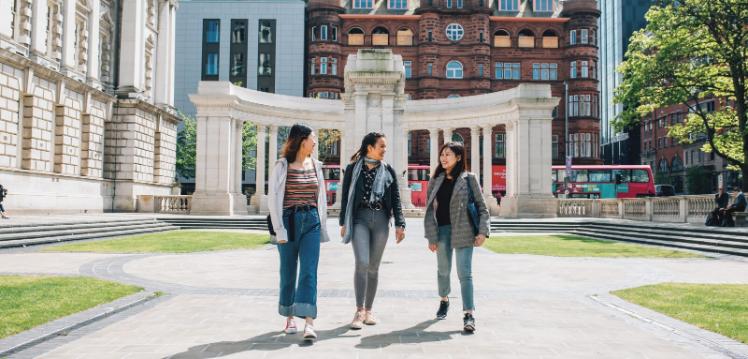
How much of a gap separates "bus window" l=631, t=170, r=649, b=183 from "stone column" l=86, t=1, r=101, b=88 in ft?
139

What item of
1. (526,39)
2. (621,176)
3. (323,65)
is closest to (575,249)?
(621,176)

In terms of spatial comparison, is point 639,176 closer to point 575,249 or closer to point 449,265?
point 575,249

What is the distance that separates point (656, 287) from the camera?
9812mm

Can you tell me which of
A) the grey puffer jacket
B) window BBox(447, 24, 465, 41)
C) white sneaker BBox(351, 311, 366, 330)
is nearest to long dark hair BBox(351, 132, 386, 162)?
the grey puffer jacket

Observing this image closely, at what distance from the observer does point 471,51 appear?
2586 inches

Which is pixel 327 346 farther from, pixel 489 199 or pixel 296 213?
pixel 489 199

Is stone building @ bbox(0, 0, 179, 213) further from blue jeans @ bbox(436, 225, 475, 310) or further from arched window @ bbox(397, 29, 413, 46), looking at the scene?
blue jeans @ bbox(436, 225, 475, 310)

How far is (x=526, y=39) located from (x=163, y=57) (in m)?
41.8

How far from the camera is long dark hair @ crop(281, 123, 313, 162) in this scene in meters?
6.34

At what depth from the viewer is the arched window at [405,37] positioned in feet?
219

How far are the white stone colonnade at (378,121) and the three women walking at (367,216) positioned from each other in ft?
80.1

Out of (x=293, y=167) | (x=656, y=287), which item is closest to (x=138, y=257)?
(x=293, y=167)

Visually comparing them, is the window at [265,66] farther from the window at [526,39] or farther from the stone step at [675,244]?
the stone step at [675,244]

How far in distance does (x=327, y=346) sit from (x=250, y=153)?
64099 millimetres
